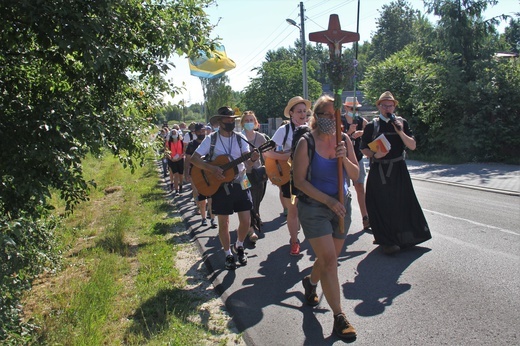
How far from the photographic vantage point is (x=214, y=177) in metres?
5.52

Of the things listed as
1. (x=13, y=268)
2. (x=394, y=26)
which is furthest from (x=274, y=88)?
(x=394, y=26)

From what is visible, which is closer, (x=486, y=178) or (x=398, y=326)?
(x=398, y=326)

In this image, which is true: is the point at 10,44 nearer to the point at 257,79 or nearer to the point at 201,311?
the point at 201,311

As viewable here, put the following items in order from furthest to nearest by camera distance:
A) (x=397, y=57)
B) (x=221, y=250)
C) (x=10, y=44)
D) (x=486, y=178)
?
(x=397, y=57), (x=486, y=178), (x=221, y=250), (x=10, y=44)

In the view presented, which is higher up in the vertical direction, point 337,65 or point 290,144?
point 337,65

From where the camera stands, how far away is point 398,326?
3.84 m

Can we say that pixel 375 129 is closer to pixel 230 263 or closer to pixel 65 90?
pixel 230 263

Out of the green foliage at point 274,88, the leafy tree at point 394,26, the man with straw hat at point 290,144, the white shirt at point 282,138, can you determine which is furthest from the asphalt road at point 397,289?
the leafy tree at point 394,26

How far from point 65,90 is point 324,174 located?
224cm

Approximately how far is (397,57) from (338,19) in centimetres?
1947

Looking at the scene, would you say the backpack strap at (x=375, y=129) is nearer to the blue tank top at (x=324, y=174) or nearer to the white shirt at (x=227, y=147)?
the white shirt at (x=227, y=147)

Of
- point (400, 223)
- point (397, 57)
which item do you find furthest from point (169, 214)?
point (397, 57)

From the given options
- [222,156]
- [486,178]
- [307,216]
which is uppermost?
[222,156]

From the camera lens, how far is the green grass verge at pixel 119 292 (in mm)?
3908
